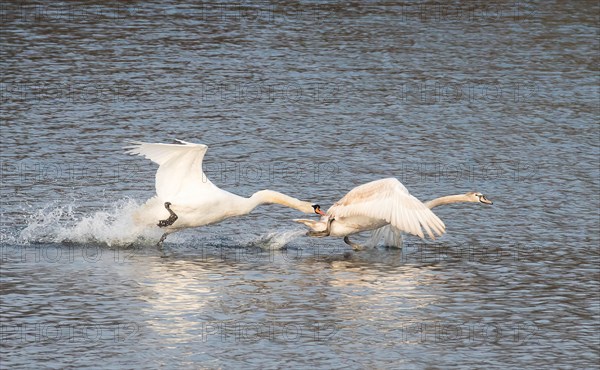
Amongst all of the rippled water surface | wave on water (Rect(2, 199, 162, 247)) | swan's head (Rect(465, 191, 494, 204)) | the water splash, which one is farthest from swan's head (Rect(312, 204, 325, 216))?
wave on water (Rect(2, 199, 162, 247))

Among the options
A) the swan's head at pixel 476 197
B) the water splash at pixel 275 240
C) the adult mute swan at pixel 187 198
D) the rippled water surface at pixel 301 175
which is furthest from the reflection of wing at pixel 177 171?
the swan's head at pixel 476 197

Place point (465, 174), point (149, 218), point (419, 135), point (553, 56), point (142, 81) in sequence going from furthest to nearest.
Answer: point (553, 56)
point (142, 81)
point (419, 135)
point (465, 174)
point (149, 218)

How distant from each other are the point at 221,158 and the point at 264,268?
4.97m

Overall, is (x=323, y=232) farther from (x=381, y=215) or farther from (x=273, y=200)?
(x=381, y=215)

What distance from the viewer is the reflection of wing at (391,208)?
48.5 ft

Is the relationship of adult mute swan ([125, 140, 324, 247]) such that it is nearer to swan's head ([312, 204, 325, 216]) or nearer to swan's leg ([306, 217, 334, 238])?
swan's head ([312, 204, 325, 216])

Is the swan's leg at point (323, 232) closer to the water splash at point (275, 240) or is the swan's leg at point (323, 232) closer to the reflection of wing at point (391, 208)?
the reflection of wing at point (391, 208)

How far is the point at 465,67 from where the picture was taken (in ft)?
82.7

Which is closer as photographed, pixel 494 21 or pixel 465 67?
pixel 465 67

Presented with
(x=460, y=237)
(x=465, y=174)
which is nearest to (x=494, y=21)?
(x=465, y=174)

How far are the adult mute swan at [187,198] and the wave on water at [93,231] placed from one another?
0.18m

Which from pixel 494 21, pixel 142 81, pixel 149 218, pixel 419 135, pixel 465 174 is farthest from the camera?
pixel 494 21

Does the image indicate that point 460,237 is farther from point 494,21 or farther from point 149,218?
point 494,21

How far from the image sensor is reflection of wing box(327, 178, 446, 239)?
1480 centimetres
